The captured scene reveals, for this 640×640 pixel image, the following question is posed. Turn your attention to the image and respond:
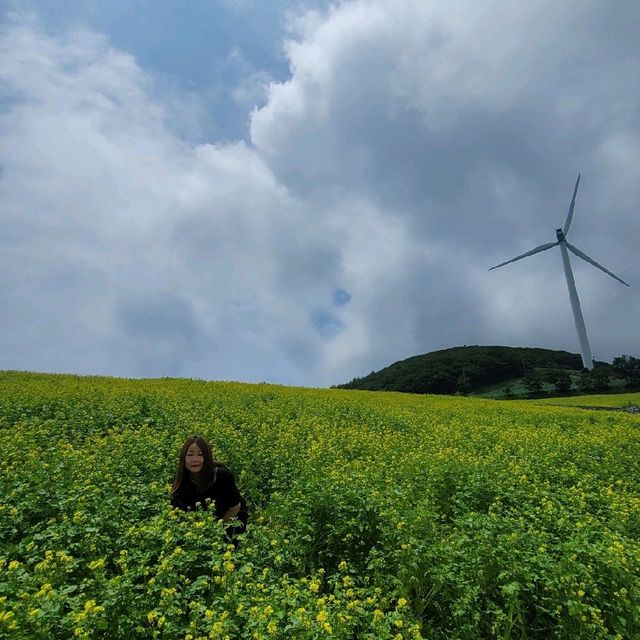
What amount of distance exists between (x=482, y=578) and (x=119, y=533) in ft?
14.4

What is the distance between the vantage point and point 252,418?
52.6 feet

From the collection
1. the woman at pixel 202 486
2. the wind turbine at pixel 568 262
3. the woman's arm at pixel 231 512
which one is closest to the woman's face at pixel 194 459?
the woman at pixel 202 486

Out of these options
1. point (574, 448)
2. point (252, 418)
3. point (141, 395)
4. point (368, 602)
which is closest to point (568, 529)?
point (368, 602)

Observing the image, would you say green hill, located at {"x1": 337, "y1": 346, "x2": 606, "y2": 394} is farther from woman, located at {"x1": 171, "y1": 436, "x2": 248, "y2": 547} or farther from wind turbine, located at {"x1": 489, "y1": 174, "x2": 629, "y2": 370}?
woman, located at {"x1": 171, "y1": 436, "x2": 248, "y2": 547}

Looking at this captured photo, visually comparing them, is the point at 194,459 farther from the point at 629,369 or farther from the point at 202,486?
the point at 629,369

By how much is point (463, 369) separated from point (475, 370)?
4078mm

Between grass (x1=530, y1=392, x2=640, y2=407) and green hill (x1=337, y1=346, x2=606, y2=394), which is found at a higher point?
green hill (x1=337, y1=346, x2=606, y2=394)

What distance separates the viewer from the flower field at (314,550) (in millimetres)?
4324

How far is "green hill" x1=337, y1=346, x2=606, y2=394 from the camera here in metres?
112

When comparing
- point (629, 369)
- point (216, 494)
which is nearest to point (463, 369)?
point (629, 369)

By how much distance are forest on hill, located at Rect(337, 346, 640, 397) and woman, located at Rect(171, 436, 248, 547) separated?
281ft

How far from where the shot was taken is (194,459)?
7.39 m

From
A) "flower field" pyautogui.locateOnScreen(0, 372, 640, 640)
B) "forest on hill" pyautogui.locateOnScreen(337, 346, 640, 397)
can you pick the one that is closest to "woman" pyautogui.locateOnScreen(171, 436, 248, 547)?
"flower field" pyautogui.locateOnScreen(0, 372, 640, 640)

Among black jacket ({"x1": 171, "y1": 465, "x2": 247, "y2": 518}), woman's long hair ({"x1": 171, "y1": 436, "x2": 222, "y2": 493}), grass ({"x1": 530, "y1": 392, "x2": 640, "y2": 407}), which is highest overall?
grass ({"x1": 530, "y1": 392, "x2": 640, "y2": 407})
